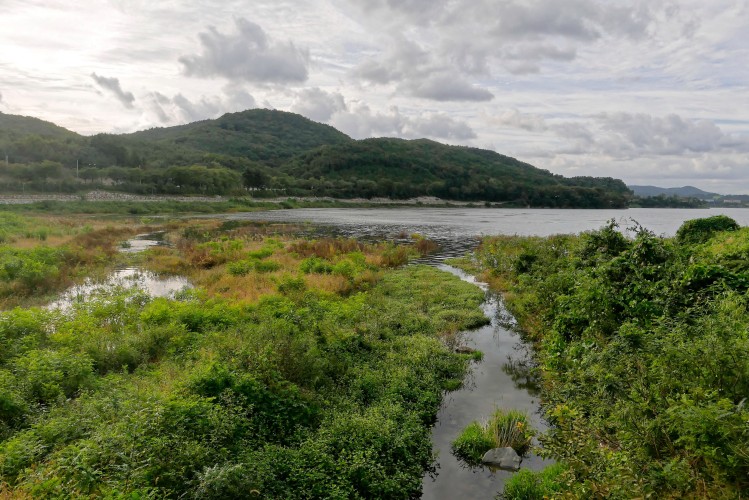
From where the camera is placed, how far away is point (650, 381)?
8094 millimetres

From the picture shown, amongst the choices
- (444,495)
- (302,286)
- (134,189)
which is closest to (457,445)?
(444,495)

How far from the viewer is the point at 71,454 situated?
22.4 ft

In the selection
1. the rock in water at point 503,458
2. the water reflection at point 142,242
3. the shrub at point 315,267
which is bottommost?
the rock in water at point 503,458

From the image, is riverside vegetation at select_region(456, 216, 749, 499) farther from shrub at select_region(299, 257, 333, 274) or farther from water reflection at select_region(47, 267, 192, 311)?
water reflection at select_region(47, 267, 192, 311)

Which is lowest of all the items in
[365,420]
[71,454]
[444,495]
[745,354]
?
[444,495]

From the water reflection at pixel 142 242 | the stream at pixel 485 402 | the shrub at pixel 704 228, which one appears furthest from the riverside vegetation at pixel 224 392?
the water reflection at pixel 142 242

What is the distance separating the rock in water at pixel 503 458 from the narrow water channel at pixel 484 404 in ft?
0.58

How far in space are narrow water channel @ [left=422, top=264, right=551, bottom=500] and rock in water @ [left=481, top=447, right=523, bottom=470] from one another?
0.18 metres

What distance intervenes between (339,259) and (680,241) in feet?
70.1

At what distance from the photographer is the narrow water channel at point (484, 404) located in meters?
8.91

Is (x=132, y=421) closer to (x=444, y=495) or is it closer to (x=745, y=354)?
(x=444, y=495)

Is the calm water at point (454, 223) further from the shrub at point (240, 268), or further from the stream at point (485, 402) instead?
the shrub at point (240, 268)

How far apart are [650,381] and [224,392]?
8.84 meters

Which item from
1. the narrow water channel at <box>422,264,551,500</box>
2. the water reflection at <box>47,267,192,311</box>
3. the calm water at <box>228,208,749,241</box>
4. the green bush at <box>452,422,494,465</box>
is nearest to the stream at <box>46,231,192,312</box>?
the water reflection at <box>47,267,192,311</box>
